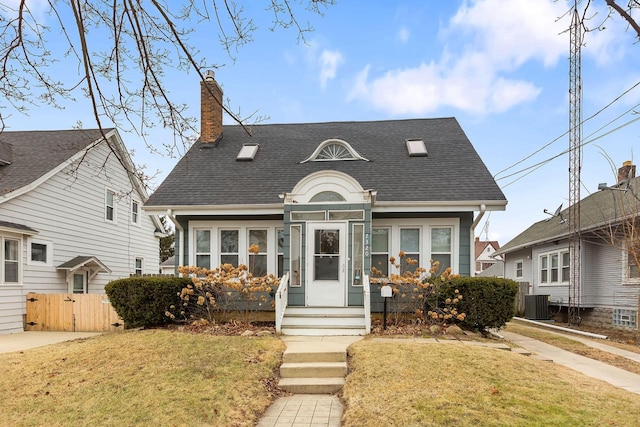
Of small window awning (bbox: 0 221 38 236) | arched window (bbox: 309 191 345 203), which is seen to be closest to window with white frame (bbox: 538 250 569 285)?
arched window (bbox: 309 191 345 203)

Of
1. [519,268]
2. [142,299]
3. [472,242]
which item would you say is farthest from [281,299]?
[519,268]

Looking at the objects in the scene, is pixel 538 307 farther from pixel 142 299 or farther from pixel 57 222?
pixel 57 222

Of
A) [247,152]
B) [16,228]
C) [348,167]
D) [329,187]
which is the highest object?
[247,152]

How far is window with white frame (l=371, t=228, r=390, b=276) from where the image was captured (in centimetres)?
1170

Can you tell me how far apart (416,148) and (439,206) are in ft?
9.94

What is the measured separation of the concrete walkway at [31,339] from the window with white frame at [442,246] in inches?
350

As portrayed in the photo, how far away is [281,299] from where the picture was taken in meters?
10.0

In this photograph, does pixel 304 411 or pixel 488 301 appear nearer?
pixel 304 411

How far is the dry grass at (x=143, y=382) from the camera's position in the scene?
530cm

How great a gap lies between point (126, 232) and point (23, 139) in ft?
16.6

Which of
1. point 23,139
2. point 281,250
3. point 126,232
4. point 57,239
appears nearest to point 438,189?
point 281,250

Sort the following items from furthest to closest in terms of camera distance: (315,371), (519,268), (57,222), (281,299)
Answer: (519,268) → (57,222) → (281,299) → (315,371)

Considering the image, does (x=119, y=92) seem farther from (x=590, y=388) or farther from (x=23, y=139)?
(x=23, y=139)

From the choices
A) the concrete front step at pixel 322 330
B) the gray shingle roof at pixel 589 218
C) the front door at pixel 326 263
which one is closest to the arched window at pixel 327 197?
the front door at pixel 326 263
